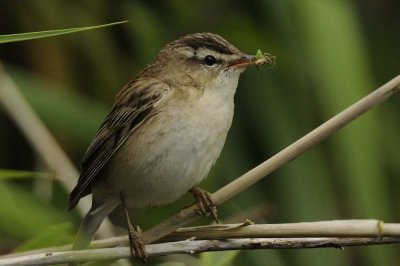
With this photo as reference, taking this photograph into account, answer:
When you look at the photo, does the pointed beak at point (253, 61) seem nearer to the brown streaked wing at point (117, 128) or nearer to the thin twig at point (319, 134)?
the brown streaked wing at point (117, 128)

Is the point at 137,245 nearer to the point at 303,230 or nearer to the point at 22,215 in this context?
the point at 303,230

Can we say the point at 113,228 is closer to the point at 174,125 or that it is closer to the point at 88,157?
the point at 88,157

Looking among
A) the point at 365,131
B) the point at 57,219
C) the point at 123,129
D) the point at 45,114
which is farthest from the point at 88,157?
the point at 365,131

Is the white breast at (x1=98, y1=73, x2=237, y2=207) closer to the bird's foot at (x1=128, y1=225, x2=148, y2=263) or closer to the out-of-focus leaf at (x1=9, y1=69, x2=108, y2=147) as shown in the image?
the bird's foot at (x1=128, y1=225, x2=148, y2=263)

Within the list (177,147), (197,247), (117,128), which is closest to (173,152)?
(177,147)

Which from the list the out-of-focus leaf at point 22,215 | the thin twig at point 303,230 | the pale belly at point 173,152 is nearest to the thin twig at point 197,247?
the thin twig at point 303,230

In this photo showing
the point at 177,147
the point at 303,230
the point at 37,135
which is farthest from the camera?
the point at 37,135
